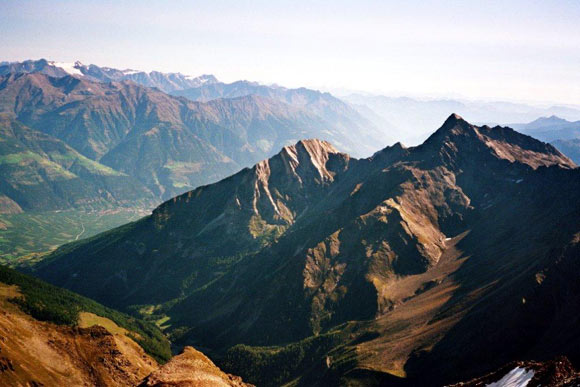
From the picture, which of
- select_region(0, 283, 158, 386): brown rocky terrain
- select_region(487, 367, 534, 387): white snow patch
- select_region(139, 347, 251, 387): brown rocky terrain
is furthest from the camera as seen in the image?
select_region(0, 283, 158, 386): brown rocky terrain

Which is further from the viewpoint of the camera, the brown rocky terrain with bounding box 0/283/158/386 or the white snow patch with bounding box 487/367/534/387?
the brown rocky terrain with bounding box 0/283/158/386

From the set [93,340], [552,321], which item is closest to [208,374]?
[93,340]

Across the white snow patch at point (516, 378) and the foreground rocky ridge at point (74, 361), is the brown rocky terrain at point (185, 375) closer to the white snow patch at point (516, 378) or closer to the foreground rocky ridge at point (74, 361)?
the foreground rocky ridge at point (74, 361)

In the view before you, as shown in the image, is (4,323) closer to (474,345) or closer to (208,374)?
(208,374)

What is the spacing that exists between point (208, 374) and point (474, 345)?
5205 inches

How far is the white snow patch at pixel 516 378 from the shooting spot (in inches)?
3691

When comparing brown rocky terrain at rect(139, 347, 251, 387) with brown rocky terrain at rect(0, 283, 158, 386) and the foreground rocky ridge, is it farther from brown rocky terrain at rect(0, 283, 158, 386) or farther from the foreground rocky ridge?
brown rocky terrain at rect(0, 283, 158, 386)

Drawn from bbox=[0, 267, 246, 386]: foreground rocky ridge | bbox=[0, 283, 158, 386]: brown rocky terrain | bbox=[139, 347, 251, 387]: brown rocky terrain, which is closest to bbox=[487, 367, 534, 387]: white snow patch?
bbox=[139, 347, 251, 387]: brown rocky terrain

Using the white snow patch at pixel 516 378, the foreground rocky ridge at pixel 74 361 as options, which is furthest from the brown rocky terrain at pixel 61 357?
the white snow patch at pixel 516 378

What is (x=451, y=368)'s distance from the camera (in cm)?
19338

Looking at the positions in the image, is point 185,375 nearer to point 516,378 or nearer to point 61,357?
point 61,357

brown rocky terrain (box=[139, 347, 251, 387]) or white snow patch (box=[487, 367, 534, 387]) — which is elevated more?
white snow patch (box=[487, 367, 534, 387])

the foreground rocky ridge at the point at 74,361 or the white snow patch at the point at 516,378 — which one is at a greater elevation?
the white snow patch at the point at 516,378

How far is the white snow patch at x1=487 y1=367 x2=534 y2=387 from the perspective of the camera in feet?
308
